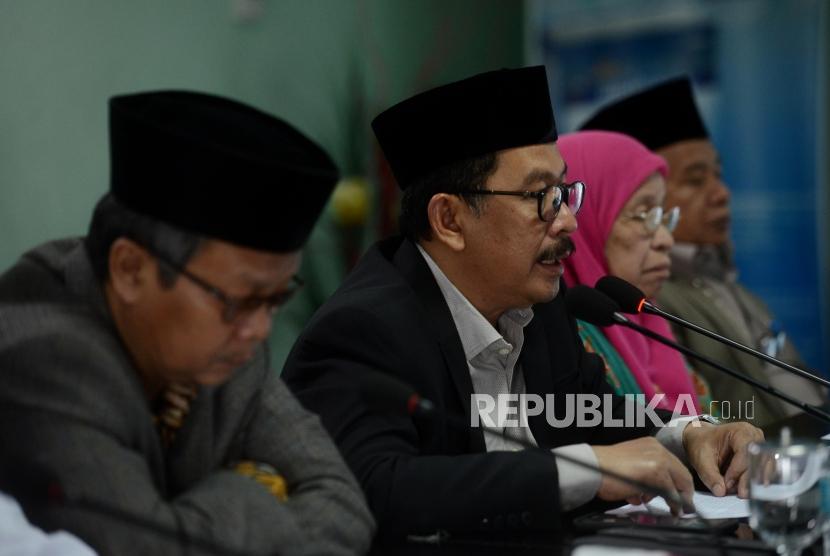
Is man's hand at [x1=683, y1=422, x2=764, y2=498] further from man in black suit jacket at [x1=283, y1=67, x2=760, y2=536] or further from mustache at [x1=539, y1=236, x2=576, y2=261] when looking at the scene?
mustache at [x1=539, y1=236, x2=576, y2=261]

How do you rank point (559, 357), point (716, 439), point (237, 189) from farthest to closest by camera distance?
point (559, 357) < point (716, 439) < point (237, 189)

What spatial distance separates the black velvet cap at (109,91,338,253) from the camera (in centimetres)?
153

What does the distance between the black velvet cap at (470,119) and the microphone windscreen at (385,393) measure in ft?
2.73

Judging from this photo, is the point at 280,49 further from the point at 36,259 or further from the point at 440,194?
the point at 36,259

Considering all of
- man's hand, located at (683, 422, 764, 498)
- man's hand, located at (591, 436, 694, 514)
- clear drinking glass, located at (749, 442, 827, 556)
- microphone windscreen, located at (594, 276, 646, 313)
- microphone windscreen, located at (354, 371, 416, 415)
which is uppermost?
microphone windscreen, located at (354, 371, 416, 415)

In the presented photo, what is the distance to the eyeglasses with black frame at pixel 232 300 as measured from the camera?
5.09ft

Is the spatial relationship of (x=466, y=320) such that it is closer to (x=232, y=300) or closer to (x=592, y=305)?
(x=592, y=305)

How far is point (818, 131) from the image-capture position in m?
5.58

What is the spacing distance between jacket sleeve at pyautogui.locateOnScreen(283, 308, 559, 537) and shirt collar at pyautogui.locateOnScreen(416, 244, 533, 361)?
0.22 m

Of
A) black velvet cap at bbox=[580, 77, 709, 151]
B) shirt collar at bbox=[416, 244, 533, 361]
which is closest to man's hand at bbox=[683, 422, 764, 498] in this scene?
shirt collar at bbox=[416, 244, 533, 361]

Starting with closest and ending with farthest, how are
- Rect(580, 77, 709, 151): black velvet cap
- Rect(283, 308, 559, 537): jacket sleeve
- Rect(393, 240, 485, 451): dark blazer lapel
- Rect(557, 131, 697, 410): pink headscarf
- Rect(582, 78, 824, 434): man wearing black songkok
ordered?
1. Rect(283, 308, 559, 537): jacket sleeve
2. Rect(393, 240, 485, 451): dark blazer lapel
3. Rect(557, 131, 697, 410): pink headscarf
4. Rect(582, 78, 824, 434): man wearing black songkok
5. Rect(580, 77, 709, 151): black velvet cap

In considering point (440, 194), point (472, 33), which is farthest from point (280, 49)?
point (440, 194)

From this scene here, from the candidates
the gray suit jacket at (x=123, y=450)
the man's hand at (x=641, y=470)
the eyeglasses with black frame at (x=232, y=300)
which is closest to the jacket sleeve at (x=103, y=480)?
the gray suit jacket at (x=123, y=450)

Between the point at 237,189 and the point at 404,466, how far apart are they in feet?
1.94
